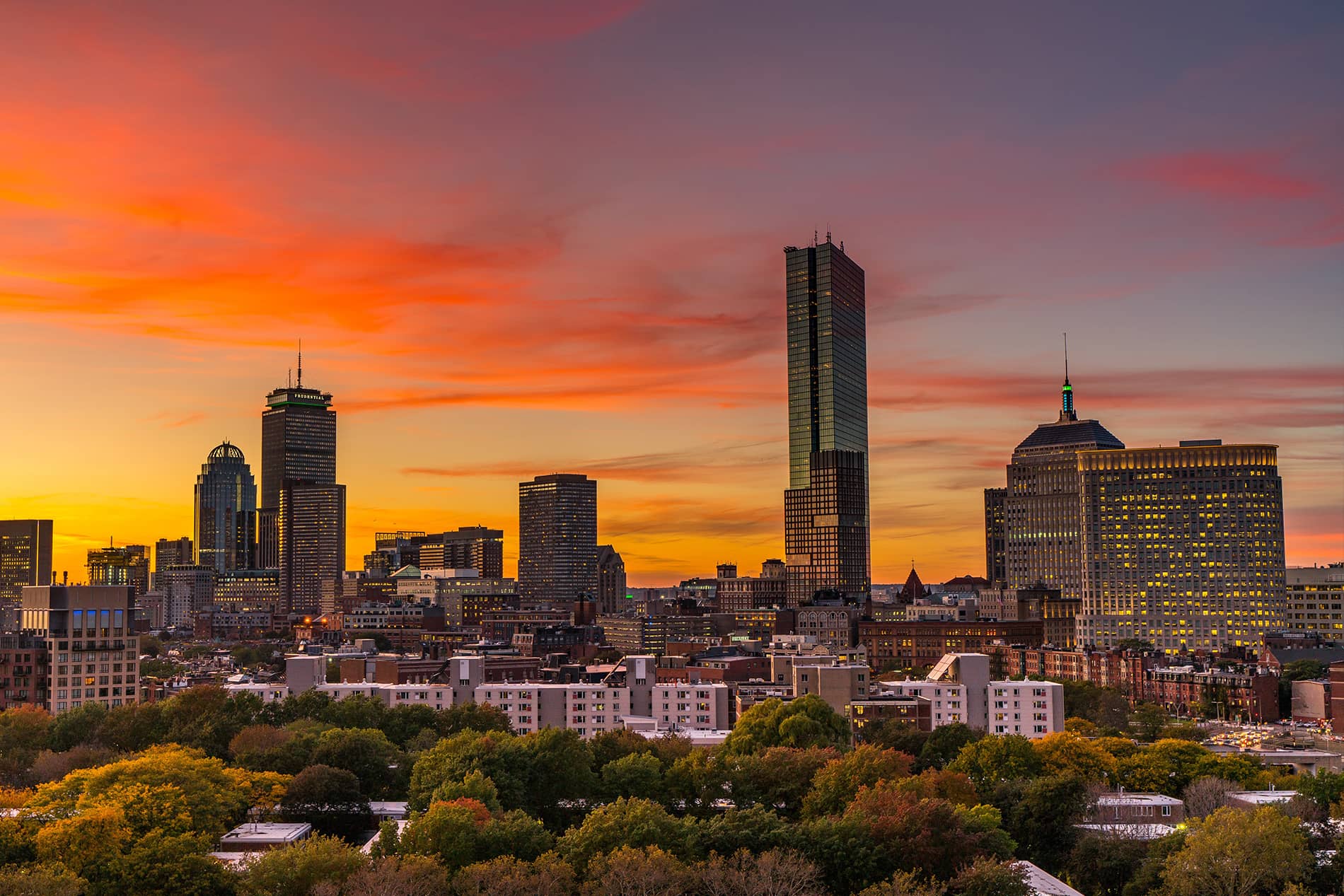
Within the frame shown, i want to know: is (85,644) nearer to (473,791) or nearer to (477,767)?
(477,767)

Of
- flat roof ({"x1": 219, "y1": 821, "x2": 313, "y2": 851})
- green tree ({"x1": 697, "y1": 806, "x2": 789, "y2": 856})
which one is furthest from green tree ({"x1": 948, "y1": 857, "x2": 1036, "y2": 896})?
flat roof ({"x1": 219, "y1": 821, "x2": 313, "y2": 851})

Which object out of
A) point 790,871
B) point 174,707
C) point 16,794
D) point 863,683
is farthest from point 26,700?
point 790,871

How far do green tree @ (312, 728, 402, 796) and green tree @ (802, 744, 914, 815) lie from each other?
121 feet

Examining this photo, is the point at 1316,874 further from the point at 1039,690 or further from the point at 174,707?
the point at 174,707

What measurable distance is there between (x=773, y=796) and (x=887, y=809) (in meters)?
19.9

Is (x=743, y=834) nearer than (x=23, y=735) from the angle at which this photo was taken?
Yes

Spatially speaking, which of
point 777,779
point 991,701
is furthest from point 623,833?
point 991,701

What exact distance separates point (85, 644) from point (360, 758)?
269 ft

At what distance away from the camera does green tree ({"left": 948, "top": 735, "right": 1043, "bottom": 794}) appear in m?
116

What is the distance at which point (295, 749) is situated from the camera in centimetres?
11688

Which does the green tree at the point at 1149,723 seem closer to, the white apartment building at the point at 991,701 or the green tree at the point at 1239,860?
the white apartment building at the point at 991,701

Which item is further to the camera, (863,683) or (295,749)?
(863,683)

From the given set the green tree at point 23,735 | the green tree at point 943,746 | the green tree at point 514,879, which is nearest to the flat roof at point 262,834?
the green tree at point 514,879

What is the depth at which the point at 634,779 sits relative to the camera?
10512cm
